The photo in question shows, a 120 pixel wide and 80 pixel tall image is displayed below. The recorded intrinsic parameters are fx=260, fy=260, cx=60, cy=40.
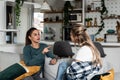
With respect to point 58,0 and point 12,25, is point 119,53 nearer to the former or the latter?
point 12,25

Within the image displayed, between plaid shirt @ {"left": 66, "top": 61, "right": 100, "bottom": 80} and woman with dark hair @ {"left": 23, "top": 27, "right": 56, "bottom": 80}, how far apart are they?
561 mm

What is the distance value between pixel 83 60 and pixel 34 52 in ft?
3.04

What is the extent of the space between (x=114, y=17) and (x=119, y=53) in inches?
134

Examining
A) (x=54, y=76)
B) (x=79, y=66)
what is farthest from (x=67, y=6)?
(x=79, y=66)

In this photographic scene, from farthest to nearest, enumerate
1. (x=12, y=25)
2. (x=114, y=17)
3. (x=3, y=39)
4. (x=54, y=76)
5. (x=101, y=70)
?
(x=114, y=17) → (x=12, y=25) → (x=3, y=39) → (x=54, y=76) → (x=101, y=70)

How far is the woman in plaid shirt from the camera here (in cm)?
265

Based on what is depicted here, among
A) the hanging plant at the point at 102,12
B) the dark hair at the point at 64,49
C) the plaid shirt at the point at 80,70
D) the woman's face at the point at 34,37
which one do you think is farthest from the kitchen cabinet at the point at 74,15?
the plaid shirt at the point at 80,70

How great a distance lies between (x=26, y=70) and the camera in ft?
9.67

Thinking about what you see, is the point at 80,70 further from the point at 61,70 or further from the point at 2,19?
the point at 2,19

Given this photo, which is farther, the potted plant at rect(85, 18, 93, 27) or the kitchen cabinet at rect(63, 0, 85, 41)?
the kitchen cabinet at rect(63, 0, 85, 41)

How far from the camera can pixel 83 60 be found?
2.64 metres

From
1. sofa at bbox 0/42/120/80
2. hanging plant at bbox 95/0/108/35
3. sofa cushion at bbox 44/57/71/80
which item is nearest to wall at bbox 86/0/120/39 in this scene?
hanging plant at bbox 95/0/108/35

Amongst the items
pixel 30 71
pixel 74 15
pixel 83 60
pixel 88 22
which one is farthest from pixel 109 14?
→ pixel 83 60

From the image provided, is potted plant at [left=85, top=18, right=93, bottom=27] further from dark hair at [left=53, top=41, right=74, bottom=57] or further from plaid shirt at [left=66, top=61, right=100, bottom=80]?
plaid shirt at [left=66, top=61, right=100, bottom=80]
